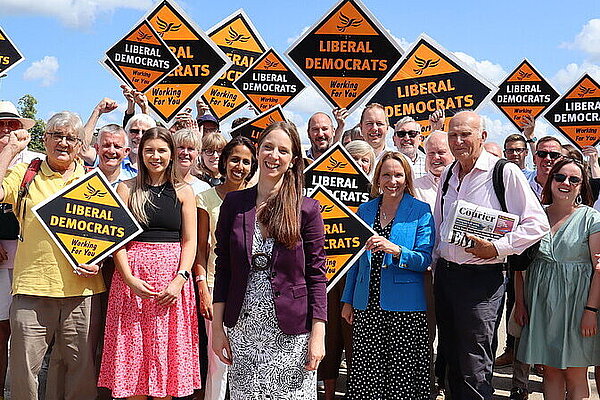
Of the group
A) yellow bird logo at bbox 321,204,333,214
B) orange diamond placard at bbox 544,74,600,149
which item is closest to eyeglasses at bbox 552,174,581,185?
yellow bird logo at bbox 321,204,333,214

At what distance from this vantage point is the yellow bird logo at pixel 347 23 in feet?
24.1

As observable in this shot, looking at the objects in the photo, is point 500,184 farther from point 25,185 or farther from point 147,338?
point 25,185

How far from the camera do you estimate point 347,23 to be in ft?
24.2

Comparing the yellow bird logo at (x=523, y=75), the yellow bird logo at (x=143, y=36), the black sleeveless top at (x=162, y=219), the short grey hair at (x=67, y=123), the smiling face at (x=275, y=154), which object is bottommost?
the black sleeveless top at (x=162, y=219)

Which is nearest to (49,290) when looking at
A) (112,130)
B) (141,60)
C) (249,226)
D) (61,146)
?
(61,146)

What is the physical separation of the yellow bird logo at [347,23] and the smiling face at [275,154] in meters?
3.61

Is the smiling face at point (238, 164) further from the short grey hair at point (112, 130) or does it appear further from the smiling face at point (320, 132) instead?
the smiling face at point (320, 132)

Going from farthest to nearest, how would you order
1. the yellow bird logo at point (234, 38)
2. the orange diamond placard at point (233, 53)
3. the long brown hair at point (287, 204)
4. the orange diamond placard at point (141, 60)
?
the yellow bird logo at point (234, 38)
the orange diamond placard at point (233, 53)
the orange diamond placard at point (141, 60)
the long brown hair at point (287, 204)

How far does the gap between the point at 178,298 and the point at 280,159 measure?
1.58 metres

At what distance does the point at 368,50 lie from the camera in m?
7.30

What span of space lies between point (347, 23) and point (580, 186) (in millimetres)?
3090

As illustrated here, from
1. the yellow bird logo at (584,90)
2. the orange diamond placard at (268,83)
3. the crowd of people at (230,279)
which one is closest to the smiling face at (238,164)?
the crowd of people at (230,279)

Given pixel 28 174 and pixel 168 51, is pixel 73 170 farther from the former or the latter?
pixel 168 51

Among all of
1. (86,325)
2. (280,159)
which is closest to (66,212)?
(86,325)
